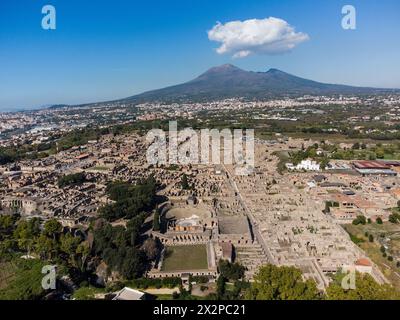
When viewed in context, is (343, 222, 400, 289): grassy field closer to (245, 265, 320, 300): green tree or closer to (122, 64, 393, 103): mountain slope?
(245, 265, 320, 300): green tree

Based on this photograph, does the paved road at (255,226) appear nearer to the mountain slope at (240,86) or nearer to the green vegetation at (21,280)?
the green vegetation at (21,280)

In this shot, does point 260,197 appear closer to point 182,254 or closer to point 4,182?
point 182,254

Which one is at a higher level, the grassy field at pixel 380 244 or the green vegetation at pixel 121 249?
the green vegetation at pixel 121 249

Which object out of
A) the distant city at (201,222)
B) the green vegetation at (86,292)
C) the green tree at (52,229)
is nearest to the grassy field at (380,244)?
the distant city at (201,222)

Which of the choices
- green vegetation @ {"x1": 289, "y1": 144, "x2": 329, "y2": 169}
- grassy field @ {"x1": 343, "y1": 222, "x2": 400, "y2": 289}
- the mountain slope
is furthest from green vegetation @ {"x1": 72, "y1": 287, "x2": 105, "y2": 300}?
the mountain slope

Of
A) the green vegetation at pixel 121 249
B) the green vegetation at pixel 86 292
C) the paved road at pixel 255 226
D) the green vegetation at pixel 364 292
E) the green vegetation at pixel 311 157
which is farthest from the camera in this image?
the green vegetation at pixel 311 157
